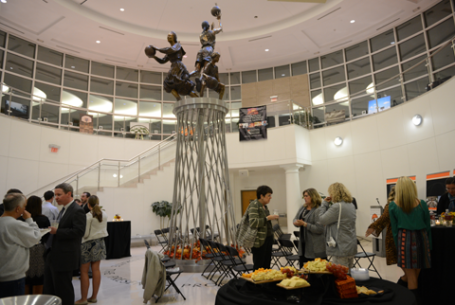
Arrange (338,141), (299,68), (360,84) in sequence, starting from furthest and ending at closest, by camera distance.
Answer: (299,68), (360,84), (338,141)

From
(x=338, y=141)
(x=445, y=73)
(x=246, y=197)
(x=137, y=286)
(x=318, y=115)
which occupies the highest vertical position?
(x=318, y=115)

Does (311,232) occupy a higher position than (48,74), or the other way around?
(48,74)

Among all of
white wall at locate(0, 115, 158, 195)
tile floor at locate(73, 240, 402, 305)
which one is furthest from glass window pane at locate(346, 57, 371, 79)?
white wall at locate(0, 115, 158, 195)

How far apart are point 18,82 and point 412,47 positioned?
16141 millimetres

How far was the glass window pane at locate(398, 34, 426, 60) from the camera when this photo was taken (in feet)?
40.6

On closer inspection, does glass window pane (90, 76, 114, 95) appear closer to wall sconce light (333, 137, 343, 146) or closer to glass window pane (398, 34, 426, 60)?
wall sconce light (333, 137, 343, 146)

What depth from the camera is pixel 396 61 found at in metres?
13.2

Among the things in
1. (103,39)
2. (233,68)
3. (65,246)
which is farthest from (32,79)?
(65,246)

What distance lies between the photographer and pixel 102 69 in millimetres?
15859

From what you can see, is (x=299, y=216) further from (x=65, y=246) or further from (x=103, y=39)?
(x=103, y=39)

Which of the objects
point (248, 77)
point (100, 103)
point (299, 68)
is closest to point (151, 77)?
point (100, 103)

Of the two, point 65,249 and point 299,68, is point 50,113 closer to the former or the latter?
point 65,249

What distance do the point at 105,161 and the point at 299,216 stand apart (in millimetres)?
8805

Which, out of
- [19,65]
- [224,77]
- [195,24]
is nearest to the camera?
[19,65]
